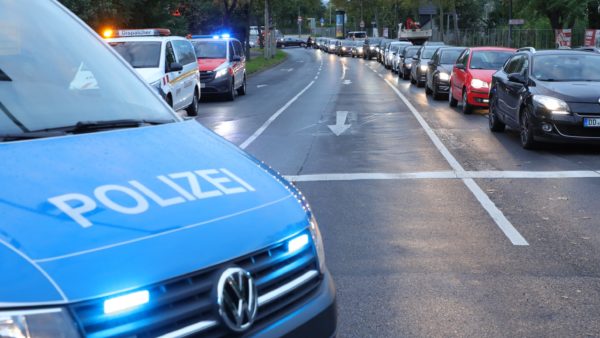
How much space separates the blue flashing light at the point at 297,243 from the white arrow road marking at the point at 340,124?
11.5 meters

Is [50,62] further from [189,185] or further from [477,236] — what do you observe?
[477,236]

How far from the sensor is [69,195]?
2580 millimetres

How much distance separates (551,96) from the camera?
11.6 meters

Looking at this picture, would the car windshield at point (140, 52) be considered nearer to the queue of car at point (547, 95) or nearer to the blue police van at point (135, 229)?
the queue of car at point (547, 95)

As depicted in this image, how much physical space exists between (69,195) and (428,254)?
416 cm

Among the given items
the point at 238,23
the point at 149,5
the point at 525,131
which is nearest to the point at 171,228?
the point at 525,131

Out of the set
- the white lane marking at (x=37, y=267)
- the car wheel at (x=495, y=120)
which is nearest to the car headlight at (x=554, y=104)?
the car wheel at (x=495, y=120)

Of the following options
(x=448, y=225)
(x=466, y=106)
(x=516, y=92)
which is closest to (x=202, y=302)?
(x=448, y=225)

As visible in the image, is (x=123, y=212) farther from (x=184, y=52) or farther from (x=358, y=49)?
(x=358, y=49)

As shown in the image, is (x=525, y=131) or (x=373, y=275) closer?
(x=373, y=275)

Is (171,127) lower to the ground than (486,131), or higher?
higher

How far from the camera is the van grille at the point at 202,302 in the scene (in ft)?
7.17

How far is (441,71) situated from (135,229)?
20601 mm

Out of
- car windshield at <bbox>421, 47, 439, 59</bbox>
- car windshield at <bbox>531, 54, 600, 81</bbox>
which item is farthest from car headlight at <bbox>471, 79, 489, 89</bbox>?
car windshield at <bbox>421, 47, 439, 59</bbox>
